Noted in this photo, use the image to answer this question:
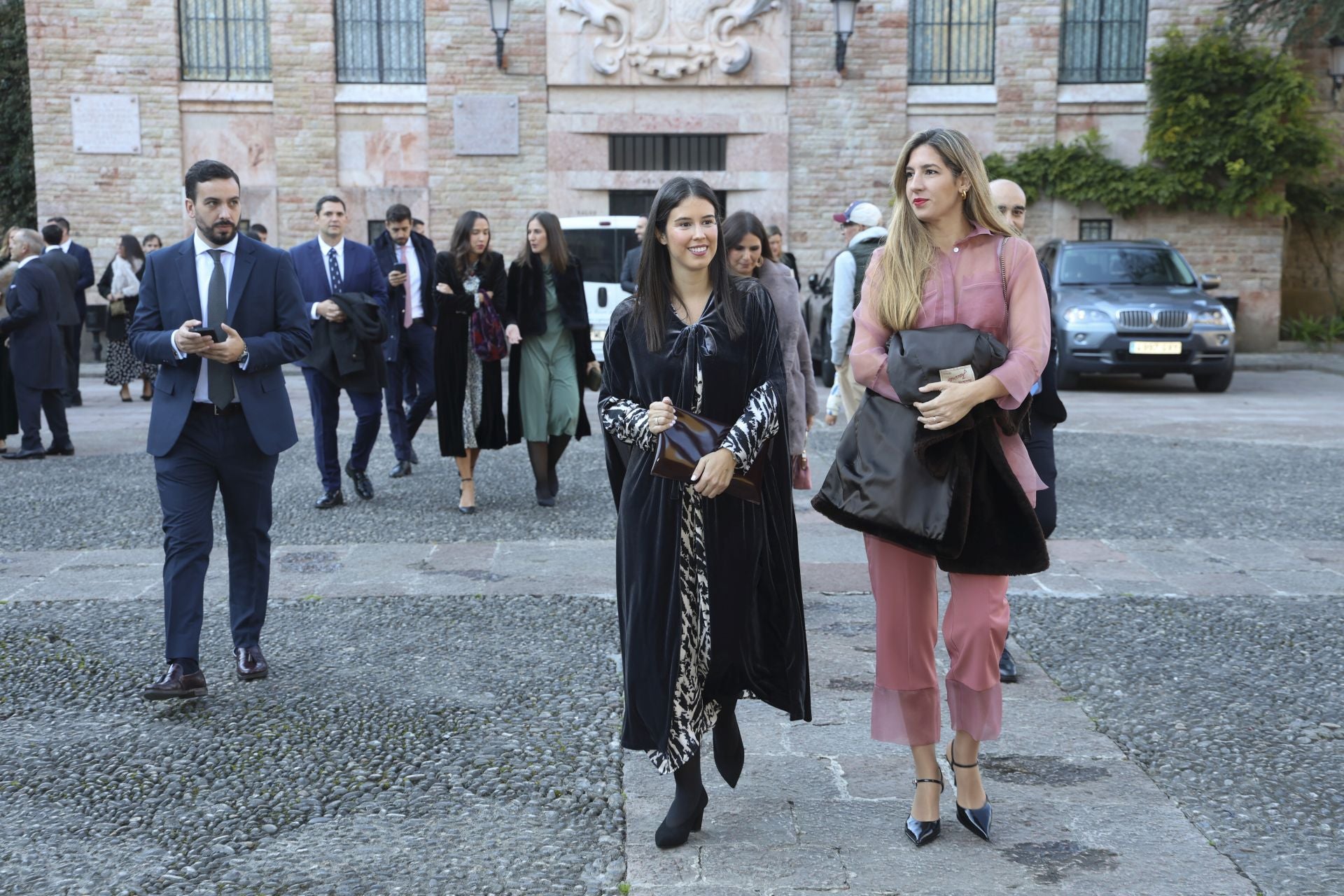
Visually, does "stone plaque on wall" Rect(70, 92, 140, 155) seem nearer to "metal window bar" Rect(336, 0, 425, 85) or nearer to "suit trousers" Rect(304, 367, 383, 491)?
"metal window bar" Rect(336, 0, 425, 85)

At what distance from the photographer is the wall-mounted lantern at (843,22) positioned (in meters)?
21.0

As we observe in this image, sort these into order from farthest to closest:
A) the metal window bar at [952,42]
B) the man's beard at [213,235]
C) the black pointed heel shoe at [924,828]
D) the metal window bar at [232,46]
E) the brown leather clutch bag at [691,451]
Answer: the metal window bar at [952,42]
the metal window bar at [232,46]
the man's beard at [213,235]
the black pointed heel shoe at [924,828]
the brown leather clutch bag at [691,451]

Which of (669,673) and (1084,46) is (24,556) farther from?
(1084,46)

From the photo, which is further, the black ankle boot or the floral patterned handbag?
the floral patterned handbag

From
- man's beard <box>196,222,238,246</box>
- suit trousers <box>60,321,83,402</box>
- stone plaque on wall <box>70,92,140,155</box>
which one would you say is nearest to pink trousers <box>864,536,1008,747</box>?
man's beard <box>196,222,238,246</box>

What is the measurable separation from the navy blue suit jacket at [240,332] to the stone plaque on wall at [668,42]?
17.0 meters

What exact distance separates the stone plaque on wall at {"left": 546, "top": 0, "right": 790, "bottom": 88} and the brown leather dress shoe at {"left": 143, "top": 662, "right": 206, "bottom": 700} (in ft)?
58.4

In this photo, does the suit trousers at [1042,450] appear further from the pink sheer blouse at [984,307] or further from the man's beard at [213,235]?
the man's beard at [213,235]

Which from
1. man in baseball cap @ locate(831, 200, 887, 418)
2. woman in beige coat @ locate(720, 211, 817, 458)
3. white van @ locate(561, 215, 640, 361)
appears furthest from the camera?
white van @ locate(561, 215, 640, 361)

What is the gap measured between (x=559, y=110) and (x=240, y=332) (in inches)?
678

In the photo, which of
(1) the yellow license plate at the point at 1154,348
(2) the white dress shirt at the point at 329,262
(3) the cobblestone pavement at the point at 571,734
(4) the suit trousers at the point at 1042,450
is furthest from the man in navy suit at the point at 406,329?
(1) the yellow license plate at the point at 1154,348

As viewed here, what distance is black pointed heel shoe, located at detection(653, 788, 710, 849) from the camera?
3.67 m

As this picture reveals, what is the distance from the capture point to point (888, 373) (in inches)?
143

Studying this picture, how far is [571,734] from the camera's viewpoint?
15.2 ft
